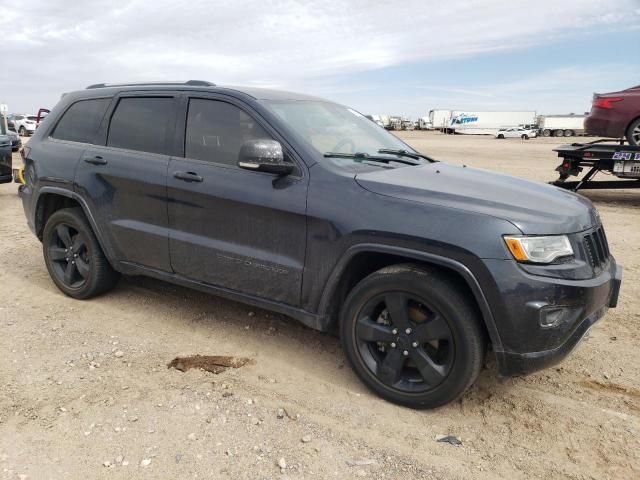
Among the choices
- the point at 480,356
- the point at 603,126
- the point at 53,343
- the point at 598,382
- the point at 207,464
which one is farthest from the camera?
the point at 603,126

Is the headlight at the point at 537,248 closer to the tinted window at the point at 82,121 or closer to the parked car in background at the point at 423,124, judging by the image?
the tinted window at the point at 82,121

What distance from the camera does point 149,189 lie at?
151 inches

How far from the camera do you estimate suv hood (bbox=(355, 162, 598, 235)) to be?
2707 millimetres

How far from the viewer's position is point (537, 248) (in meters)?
2.63

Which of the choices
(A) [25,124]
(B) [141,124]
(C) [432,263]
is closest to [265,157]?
(C) [432,263]

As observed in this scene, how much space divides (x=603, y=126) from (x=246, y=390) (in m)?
9.24

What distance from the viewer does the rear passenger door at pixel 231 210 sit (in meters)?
3.25

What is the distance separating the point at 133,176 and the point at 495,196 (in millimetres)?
2566

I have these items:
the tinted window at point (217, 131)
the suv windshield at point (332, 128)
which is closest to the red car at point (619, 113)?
the suv windshield at point (332, 128)

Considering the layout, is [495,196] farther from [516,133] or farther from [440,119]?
[440,119]

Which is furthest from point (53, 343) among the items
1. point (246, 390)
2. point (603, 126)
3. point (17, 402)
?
point (603, 126)

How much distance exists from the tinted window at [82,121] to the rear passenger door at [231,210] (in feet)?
3.20

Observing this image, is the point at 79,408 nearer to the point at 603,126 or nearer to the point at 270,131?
the point at 270,131

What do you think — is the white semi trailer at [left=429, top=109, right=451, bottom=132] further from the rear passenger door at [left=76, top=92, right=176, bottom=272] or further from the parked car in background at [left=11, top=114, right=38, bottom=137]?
the rear passenger door at [left=76, top=92, right=176, bottom=272]
